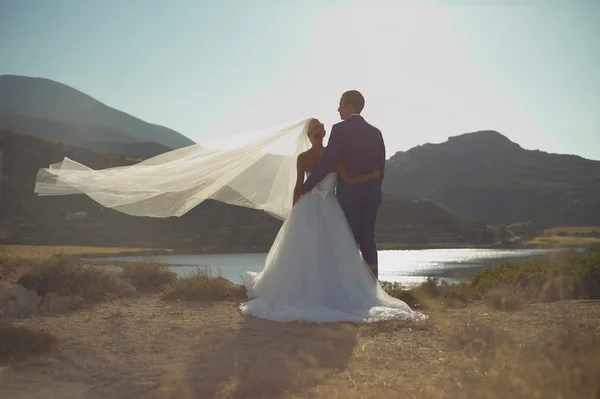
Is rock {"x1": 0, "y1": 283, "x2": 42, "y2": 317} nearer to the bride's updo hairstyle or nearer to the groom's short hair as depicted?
the bride's updo hairstyle

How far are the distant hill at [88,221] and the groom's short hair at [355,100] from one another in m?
42.4

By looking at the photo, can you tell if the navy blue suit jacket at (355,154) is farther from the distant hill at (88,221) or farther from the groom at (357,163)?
the distant hill at (88,221)

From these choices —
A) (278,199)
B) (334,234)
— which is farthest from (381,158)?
(278,199)

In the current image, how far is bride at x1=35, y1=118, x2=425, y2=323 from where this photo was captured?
5.64 metres

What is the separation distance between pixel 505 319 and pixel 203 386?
3.70 m

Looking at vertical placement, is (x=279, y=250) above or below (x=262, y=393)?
above

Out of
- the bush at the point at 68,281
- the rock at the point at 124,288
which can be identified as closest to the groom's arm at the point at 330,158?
the bush at the point at 68,281

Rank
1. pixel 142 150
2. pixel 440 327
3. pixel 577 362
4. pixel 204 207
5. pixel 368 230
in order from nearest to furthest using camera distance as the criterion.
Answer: pixel 577 362
pixel 440 327
pixel 368 230
pixel 204 207
pixel 142 150

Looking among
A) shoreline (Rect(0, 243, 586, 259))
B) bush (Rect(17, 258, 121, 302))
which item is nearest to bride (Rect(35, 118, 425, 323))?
bush (Rect(17, 258, 121, 302))

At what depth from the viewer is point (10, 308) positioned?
6141mm

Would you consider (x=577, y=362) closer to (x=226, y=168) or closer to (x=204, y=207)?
(x=226, y=168)

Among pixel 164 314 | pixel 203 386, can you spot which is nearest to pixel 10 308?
pixel 164 314

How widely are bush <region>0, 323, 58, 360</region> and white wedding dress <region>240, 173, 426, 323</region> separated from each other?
7.36 feet

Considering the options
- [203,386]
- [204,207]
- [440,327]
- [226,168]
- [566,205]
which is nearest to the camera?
[203,386]
